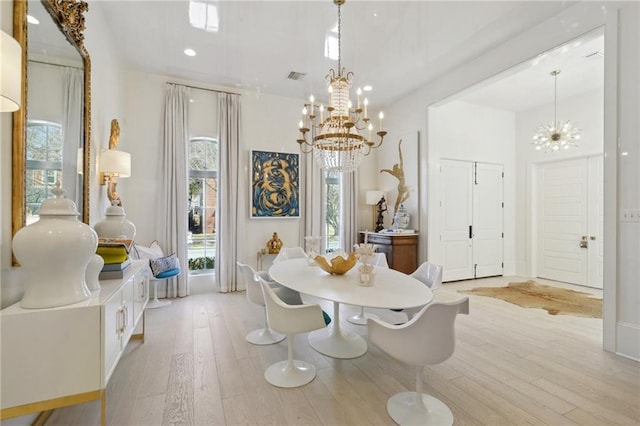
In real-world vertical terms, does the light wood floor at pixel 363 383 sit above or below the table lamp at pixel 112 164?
below

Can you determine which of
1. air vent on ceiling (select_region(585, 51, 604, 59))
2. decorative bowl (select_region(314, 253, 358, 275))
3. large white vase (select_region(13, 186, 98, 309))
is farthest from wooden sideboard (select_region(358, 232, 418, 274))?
large white vase (select_region(13, 186, 98, 309))

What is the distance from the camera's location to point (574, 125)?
17.4 ft

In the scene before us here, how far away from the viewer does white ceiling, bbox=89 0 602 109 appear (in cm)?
303

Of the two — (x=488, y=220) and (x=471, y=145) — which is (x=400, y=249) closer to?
(x=488, y=220)

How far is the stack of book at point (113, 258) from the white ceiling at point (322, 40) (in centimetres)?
243

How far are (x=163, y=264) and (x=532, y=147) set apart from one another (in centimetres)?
695

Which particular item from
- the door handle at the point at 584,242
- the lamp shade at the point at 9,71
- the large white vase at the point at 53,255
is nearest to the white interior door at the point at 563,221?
the door handle at the point at 584,242

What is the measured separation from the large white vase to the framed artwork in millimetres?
3483

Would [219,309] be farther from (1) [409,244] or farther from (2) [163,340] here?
(1) [409,244]

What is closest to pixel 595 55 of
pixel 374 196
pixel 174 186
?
pixel 374 196

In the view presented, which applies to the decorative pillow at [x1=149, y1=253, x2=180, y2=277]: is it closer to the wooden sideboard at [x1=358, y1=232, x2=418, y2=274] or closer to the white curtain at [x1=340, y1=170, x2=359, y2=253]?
the white curtain at [x1=340, y1=170, x2=359, y2=253]

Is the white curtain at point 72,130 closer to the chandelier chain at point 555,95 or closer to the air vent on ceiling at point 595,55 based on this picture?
the air vent on ceiling at point 595,55

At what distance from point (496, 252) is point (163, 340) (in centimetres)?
594

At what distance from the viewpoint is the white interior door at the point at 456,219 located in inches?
209
